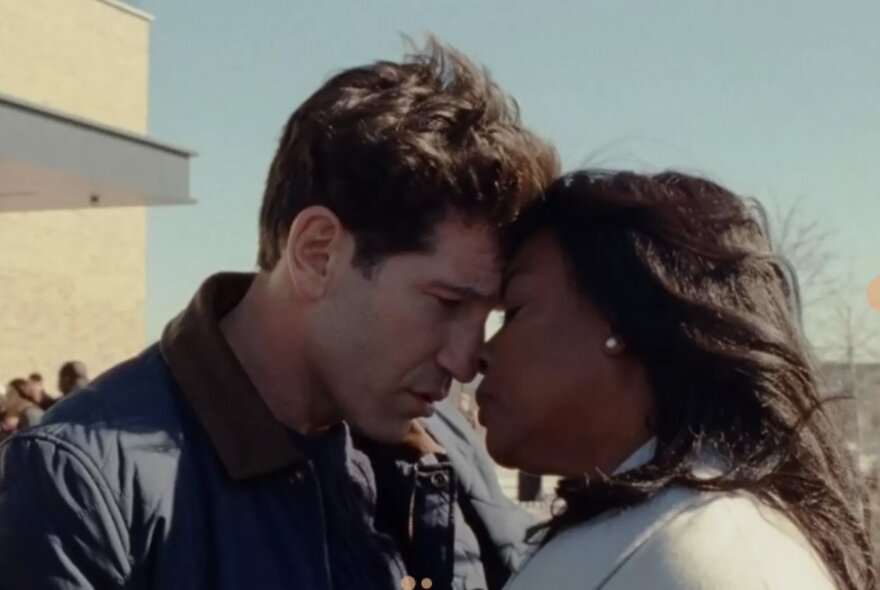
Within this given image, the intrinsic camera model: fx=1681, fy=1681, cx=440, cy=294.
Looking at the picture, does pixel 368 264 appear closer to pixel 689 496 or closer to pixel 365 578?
pixel 365 578

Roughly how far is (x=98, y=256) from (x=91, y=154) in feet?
35.8

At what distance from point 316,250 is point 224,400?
0.35m

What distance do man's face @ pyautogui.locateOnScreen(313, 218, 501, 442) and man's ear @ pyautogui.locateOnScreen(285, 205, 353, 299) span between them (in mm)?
32

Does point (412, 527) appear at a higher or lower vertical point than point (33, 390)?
higher

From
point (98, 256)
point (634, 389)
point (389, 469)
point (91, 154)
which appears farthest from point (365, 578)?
point (98, 256)

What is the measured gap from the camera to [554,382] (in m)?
2.57

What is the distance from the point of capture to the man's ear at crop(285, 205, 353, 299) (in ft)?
9.73

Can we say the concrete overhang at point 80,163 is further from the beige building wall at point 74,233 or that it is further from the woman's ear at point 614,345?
the woman's ear at point 614,345

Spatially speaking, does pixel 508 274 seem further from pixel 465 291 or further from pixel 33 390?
pixel 33 390

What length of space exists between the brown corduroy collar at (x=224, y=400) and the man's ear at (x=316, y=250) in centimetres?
17

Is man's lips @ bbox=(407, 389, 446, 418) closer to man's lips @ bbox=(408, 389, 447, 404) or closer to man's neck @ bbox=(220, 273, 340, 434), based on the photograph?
man's lips @ bbox=(408, 389, 447, 404)

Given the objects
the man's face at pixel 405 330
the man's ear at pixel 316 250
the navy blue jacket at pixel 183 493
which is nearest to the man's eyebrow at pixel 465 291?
the man's face at pixel 405 330

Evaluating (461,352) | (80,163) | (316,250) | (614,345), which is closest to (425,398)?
(461,352)

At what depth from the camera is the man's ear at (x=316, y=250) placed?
2967 millimetres
